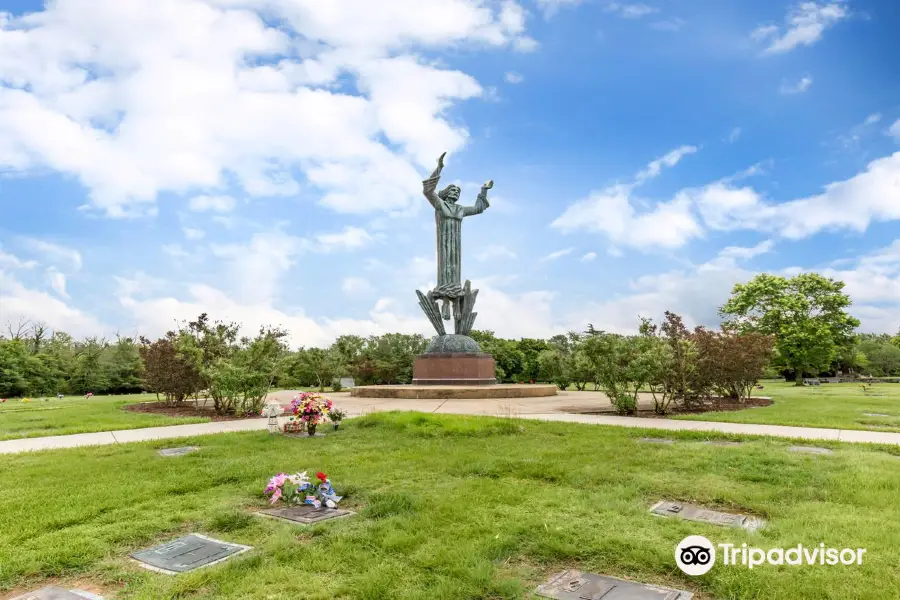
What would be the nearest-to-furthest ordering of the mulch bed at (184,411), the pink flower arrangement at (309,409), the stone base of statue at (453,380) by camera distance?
1. the pink flower arrangement at (309,409)
2. the mulch bed at (184,411)
3. the stone base of statue at (453,380)

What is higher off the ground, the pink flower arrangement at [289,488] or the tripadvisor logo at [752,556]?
the pink flower arrangement at [289,488]

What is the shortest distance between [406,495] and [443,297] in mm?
17284

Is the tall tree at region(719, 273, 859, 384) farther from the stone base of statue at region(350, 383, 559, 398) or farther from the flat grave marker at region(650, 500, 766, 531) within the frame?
the flat grave marker at region(650, 500, 766, 531)

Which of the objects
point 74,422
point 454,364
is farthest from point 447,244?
point 74,422

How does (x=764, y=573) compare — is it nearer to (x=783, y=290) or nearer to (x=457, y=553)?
(x=457, y=553)

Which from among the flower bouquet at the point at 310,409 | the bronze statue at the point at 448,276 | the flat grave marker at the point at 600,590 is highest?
the bronze statue at the point at 448,276

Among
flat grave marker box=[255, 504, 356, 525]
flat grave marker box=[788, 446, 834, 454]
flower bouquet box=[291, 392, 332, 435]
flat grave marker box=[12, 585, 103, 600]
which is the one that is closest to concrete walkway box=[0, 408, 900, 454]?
flat grave marker box=[788, 446, 834, 454]

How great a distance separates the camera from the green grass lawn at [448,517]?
297cm

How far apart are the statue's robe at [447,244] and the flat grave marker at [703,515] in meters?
17.5

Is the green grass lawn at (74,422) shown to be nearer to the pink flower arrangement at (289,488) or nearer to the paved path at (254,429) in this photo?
the paved path at (254,429)

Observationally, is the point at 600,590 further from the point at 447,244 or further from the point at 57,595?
the point at 447,244

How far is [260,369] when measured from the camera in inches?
485

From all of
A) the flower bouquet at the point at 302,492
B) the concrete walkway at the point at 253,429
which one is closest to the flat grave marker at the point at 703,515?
the flower bouquet at the point at 302,492

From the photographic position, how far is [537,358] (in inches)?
1310
